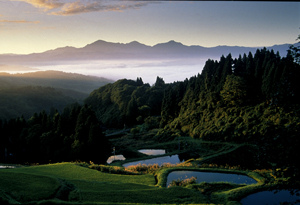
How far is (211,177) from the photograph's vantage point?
21703 millimetres

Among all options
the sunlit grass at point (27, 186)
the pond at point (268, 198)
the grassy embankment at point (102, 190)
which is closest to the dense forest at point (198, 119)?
the pond at point (268, 198)

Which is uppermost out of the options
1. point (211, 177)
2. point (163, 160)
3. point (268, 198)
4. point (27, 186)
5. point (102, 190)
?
point (27, 186)

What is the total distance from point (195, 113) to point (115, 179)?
3733 centimetres

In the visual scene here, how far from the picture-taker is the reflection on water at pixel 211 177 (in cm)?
2058

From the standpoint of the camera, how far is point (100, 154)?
3750 centimetres

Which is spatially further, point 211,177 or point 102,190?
point 211,177

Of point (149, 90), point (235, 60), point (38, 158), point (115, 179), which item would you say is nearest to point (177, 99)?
point (235, 60)

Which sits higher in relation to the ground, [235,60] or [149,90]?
[235,60]

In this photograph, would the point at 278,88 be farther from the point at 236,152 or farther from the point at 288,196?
the point at 236,152

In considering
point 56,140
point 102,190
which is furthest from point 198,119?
point 102,190

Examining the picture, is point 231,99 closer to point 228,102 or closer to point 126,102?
point 228,102

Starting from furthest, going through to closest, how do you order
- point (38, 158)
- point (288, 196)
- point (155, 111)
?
point (155, 111) → point (38, 158) → point (288, 196)

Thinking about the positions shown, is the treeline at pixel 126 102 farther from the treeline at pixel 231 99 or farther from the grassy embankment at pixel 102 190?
the grassy embankment at pixel 102 190

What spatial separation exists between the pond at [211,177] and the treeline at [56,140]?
17.8 metres
